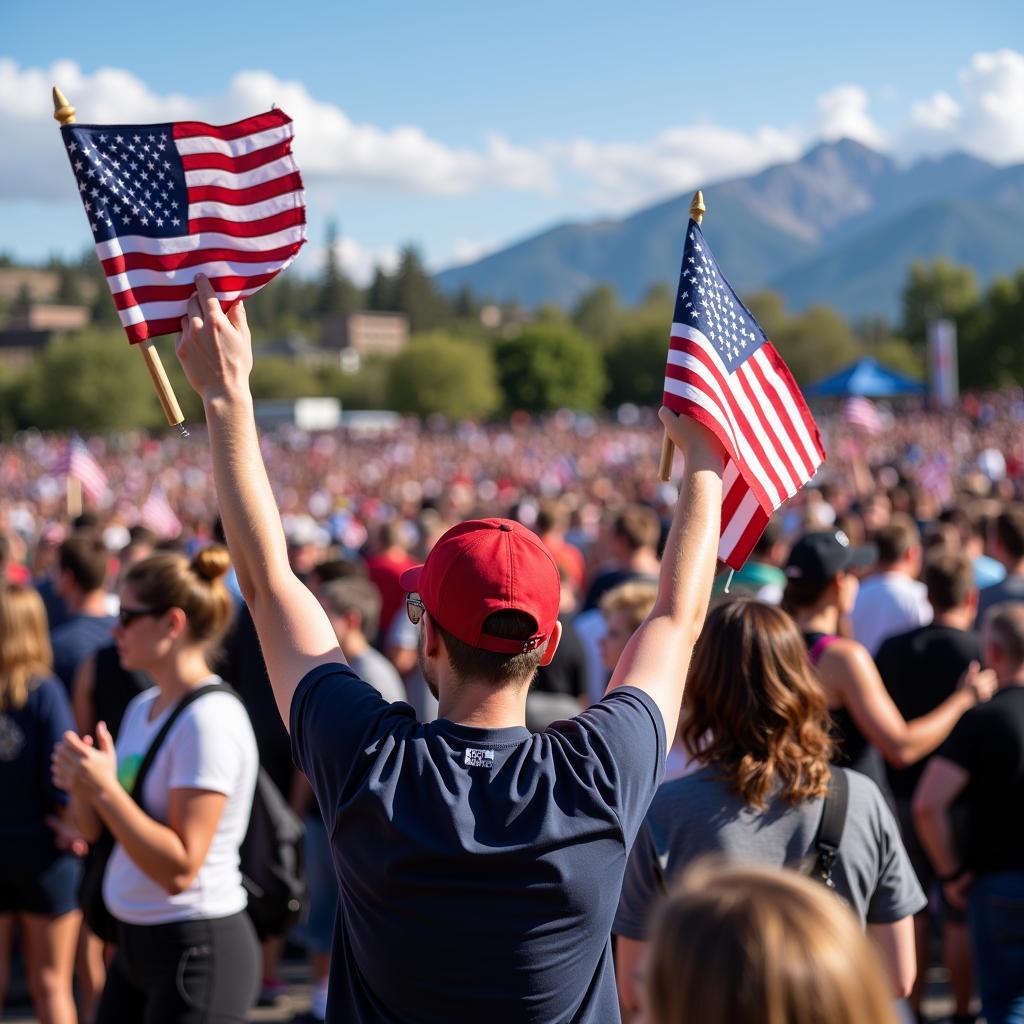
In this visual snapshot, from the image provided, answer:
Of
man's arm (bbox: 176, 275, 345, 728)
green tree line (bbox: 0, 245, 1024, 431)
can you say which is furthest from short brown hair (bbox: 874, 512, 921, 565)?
green tree line (bbox: 0, 245, 1024, 431)

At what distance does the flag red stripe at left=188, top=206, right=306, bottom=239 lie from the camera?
2764 mm

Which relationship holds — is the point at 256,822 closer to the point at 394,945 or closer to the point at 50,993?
the point at 50,993

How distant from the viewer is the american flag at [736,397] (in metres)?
2.75

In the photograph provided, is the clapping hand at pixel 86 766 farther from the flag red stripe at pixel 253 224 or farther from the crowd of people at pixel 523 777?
the flag red stripe at pixel 253 224

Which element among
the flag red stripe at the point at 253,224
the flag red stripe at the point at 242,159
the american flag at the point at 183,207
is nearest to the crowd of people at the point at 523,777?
the american flag at the point at 183,207

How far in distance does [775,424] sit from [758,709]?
2.29 feet

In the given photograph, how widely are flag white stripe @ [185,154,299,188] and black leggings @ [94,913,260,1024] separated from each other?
1993mm

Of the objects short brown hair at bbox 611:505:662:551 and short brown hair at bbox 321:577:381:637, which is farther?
short brown hair at bbox 611:505:662:551

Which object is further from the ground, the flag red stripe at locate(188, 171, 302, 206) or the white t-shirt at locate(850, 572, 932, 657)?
the flag red stripe at locate(188, 171, 302, 206)

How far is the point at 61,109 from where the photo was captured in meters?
2.47

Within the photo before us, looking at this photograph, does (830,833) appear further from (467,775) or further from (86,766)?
(86,766)

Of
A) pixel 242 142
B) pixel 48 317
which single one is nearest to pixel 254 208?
pixel 242 142

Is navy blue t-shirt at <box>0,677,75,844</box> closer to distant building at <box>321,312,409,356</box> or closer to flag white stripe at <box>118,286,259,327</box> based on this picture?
flag white stripe at <box>118,286,259,327</box>

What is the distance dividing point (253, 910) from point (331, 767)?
8.96ft
